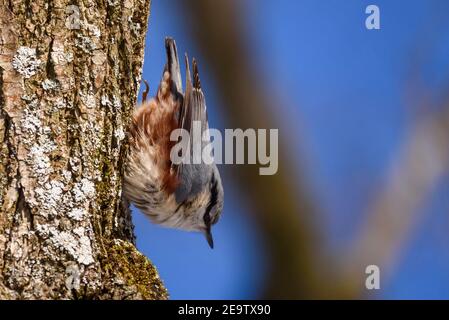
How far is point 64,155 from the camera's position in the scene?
7.47ft

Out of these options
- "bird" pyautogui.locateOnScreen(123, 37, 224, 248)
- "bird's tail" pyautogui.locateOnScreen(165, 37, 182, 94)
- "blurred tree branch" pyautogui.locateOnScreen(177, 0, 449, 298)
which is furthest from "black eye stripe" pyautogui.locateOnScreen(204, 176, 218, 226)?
"blurred tree branch" pyautogui.locateOnScreen(177, 0, 449, 298)

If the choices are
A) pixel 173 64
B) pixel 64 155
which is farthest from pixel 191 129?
pixel 64 155

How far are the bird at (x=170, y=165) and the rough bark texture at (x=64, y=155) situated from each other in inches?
14.6

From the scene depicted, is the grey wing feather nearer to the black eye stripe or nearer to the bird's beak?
the black eye stripe

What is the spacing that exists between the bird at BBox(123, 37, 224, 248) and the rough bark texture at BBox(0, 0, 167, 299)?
0.37 metres

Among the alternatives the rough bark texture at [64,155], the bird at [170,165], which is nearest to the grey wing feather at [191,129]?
the bird at [170,165]

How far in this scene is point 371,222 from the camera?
2.19m

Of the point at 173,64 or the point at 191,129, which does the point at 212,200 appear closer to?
the point at 191,129

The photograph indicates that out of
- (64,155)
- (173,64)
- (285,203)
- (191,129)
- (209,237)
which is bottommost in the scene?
(209,237)

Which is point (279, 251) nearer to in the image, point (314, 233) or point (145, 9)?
point (314, 233)

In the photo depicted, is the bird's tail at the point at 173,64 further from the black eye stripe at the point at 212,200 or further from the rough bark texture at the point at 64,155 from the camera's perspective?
the rough bark texture at the point at 64,155

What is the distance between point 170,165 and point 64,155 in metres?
0.80

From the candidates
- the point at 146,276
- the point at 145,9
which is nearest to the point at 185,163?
the point at 145,9
